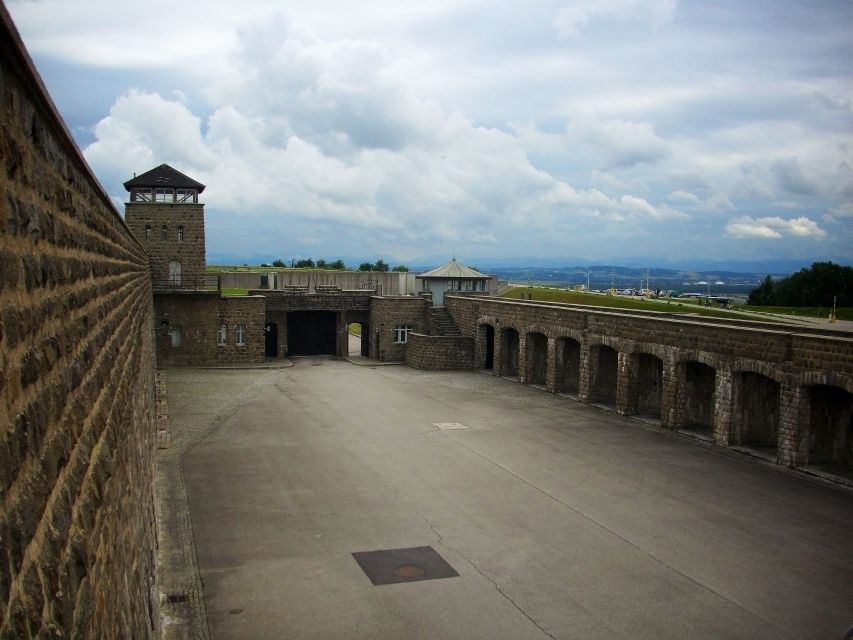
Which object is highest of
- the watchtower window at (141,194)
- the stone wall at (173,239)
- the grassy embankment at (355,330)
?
the watchtower window at (141,194)

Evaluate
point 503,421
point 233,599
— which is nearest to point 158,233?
point 503,421

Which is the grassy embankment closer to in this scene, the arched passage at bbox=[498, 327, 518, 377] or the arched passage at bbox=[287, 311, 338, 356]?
the arched passage at bbox=[287, 311, 338, 356]

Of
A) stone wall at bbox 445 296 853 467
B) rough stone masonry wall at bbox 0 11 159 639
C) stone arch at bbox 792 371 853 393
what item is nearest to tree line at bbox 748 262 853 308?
stone wall at bbox 445 296 853 467

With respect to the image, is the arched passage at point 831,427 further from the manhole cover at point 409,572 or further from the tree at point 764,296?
the tree at point 764,296

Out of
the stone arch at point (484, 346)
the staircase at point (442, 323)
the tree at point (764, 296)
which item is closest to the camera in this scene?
the stone arch at point (484, 346)

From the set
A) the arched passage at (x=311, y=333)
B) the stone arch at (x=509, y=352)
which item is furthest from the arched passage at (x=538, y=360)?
the arched passage at (x=311, y=333)

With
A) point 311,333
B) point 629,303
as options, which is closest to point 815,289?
point 629,303

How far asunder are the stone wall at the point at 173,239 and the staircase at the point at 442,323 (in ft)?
36.5

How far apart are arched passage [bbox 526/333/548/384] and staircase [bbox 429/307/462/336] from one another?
6401 millimetres

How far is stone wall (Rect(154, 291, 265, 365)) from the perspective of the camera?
35.3 meters

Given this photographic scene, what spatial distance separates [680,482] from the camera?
672 inches

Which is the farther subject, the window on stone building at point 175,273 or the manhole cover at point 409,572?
the window on stone building at point 175,273

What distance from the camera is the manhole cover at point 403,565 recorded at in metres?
11.6

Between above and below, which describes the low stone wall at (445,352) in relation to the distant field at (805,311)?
below
